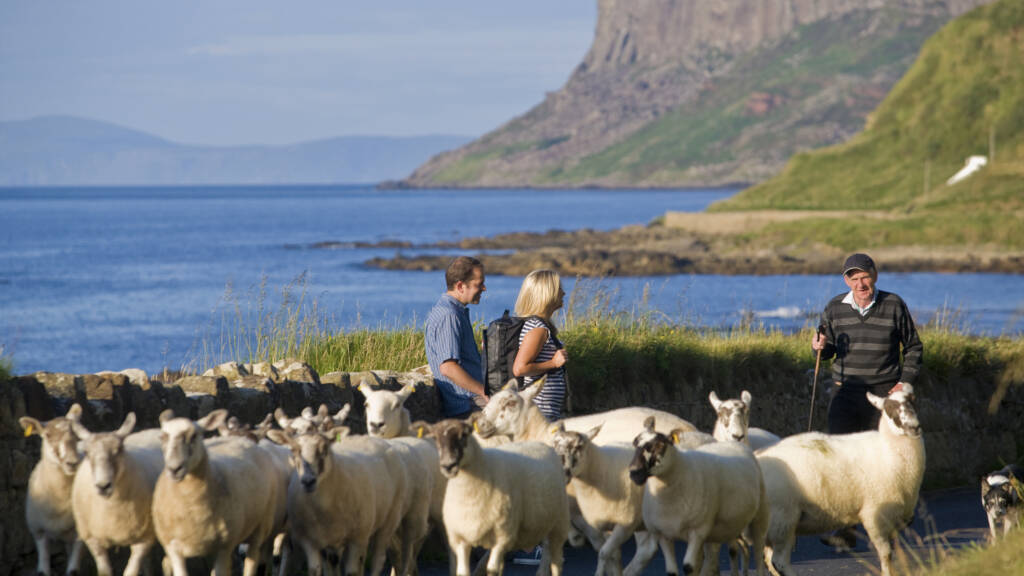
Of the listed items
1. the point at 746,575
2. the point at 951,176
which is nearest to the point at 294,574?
the point at 746,575

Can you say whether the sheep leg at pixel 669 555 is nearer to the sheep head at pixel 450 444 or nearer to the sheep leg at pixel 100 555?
the sheep head at pixel 450 444

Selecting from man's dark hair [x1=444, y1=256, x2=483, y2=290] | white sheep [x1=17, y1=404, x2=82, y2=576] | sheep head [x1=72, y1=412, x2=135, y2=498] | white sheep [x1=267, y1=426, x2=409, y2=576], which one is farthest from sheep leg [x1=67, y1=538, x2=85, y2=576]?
man's dark hair [x1=444, y1=256, x2=483, y2=290]

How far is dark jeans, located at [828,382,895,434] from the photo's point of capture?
11.7 metres

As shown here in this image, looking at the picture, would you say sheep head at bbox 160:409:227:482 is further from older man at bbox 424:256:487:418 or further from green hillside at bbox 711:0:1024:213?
green hillside at bbox 711:0:1024:213

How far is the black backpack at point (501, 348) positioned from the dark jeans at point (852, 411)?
284 cm

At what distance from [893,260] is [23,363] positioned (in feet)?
178

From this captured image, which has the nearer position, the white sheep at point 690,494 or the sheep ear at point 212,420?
the sheep ear at point 212,420

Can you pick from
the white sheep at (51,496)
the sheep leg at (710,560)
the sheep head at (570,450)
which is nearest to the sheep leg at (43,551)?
the white sheep at (51,496)

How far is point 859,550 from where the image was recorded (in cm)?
1224

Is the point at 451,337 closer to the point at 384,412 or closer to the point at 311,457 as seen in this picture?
the point at 384,412

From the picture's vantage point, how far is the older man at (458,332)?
10797mm

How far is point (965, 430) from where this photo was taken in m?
16.5

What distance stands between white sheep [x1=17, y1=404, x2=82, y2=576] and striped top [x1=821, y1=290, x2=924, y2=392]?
6.69m

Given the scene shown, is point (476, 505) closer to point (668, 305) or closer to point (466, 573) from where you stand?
point (466, 573)
